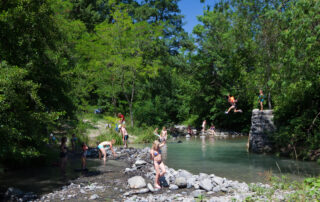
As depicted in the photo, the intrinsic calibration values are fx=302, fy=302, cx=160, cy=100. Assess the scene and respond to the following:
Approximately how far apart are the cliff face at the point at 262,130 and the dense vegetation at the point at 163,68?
1.78 feet

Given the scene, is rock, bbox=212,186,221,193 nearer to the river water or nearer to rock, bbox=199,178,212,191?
rock, bbox=199,178,212,191

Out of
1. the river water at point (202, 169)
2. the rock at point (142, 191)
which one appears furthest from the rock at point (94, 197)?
the river water at point (202, 169)

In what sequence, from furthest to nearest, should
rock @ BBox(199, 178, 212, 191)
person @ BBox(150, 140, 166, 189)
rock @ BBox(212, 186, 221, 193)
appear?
person @ BBox(150, 140, 166, 189), rock @ BBox(199, 178, 212, 191), rock @ BBox(212, 186, 221, 193)

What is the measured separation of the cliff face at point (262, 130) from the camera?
1722 centimetres

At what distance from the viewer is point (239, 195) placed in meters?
8.05

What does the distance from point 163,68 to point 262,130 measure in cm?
1920

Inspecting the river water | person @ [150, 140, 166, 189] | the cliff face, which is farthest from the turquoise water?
person @ [150, 140, 166, 189]

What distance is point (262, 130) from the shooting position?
1744 centimetres

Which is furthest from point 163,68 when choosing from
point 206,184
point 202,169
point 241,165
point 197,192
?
point 197,192

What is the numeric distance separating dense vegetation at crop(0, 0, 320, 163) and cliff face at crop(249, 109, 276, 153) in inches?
21.4

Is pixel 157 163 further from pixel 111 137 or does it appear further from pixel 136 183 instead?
pixel 111 137

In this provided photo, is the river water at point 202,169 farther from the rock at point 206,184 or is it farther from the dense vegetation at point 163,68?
the rock at point 206,184

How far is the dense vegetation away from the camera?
1006cm

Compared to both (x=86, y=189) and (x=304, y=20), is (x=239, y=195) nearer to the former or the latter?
(x=86, y=189)
